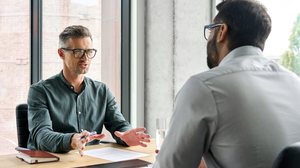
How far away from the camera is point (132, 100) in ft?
12.4

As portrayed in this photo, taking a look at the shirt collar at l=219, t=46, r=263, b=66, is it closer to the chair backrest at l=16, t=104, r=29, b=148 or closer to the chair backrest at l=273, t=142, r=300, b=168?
the chair backrest at l=273, t=142, r=300, b=168

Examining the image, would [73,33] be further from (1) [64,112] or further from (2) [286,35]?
(2) [286,35]

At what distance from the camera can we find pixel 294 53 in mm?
2695

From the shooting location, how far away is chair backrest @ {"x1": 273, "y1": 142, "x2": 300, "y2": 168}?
0.88 meters

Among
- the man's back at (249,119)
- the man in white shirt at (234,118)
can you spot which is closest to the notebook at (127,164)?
the man in white shirt at (234,118)

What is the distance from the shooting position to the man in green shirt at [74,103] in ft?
7.04

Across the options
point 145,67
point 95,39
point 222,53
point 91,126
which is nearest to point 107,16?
point 95,39

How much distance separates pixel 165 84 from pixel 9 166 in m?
2.07

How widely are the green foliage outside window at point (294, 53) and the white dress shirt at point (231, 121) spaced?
1607 mm

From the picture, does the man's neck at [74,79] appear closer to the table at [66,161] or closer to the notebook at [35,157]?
the table at [66,161]

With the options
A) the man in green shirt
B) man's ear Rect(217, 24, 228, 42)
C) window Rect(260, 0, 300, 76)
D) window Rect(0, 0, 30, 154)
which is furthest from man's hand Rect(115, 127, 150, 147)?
window Rect(0, 0, 30, 154)

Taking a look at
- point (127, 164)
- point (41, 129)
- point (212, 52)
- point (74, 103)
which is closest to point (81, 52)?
point (74, 103)

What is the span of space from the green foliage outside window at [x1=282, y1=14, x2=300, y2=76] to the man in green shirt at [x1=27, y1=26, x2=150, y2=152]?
4.13 feet

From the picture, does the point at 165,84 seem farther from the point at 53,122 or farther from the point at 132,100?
the point at 53,122
